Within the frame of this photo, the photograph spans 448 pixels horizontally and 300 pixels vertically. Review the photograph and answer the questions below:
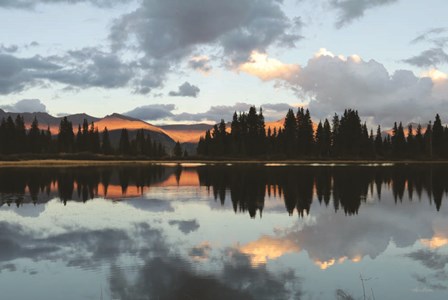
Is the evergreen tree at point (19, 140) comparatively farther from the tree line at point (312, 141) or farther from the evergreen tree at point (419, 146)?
the evergreen tree at point (419, 146)

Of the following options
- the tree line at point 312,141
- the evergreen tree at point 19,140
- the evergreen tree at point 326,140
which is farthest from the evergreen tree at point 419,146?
the evergreen tree at point 19,140

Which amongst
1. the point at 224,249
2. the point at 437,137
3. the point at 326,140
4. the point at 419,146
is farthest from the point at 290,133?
the point at 224,249

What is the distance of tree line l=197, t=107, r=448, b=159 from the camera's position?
180500 millimetres

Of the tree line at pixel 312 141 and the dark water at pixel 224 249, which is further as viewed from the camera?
the tree line at pixel 312 141

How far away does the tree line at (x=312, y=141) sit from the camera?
180500mm

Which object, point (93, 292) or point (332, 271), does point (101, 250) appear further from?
point (332, 271)

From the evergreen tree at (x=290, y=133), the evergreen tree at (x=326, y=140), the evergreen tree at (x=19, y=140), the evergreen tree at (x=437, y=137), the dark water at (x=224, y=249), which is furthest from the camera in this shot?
the evergreen tree at (x=437, y=137)

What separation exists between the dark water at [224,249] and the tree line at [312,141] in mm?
142095

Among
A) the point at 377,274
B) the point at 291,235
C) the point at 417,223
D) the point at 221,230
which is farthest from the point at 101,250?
the point at 417,223

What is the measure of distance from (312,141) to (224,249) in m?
167

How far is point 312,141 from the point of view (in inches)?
7185

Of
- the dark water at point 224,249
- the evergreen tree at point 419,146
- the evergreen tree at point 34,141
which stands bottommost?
the dark water at point 224,249

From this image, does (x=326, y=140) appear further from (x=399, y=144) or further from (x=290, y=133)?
(x=399, y=144)

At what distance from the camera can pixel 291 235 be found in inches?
898
